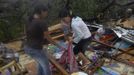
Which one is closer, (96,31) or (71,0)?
(96,31)

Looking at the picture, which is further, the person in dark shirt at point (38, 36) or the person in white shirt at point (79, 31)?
the person in white shirt at point (79, 31)

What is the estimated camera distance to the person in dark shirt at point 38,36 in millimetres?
5430

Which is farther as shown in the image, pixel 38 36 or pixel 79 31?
pixel 79 31

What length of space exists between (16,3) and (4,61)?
3.96m

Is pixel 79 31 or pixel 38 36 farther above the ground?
pixel 38 36

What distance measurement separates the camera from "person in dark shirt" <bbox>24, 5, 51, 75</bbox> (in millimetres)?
5430

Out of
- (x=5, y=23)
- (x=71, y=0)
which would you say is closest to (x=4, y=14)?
(x=5, y=23)

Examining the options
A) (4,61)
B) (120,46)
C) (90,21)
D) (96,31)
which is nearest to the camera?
(4,61)

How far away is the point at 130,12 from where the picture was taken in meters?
12.5

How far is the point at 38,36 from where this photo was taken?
5531mm

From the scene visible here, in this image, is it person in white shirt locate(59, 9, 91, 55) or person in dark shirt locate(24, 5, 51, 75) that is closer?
person in dark shirt locate(24, 5, 51, 75)

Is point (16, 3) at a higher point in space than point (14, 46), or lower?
higher

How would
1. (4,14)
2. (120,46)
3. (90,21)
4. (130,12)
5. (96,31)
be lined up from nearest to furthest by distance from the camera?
(120,46)
(96,31)
(4,14)
(90,21)
(130,12)

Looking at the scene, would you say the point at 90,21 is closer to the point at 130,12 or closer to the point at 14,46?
the point at 130,12
